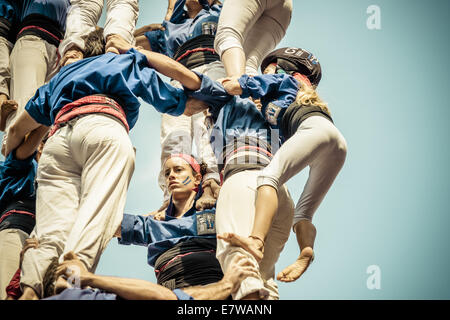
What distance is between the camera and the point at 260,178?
412 cm

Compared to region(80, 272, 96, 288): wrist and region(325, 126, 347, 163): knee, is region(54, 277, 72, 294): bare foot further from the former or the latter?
region(325, 126, 347, 163): knee

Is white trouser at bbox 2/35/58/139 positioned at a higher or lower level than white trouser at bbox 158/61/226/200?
higher

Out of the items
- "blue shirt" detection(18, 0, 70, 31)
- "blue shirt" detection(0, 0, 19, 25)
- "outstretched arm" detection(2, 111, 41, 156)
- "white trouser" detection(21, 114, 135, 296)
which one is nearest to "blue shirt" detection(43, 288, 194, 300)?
"white trouser" detection(21, 114, 135, 296)

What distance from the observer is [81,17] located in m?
6.18

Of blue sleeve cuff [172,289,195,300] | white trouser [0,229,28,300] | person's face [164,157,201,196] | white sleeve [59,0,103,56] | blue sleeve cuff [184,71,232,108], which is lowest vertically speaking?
white trouser [0,229,28,300]

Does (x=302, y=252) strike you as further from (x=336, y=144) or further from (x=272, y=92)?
(x=272, y=92)

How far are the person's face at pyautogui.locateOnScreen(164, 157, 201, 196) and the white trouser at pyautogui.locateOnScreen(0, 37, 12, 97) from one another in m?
1.70

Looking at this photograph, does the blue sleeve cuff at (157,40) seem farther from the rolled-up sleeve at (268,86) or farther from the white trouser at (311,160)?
the white trouser at (311,160)

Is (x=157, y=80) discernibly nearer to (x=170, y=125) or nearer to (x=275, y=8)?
(x=170, y=125)

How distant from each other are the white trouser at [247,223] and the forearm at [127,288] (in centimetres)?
52

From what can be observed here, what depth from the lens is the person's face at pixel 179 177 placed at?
5.54 metres

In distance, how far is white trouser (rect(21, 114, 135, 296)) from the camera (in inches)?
143
